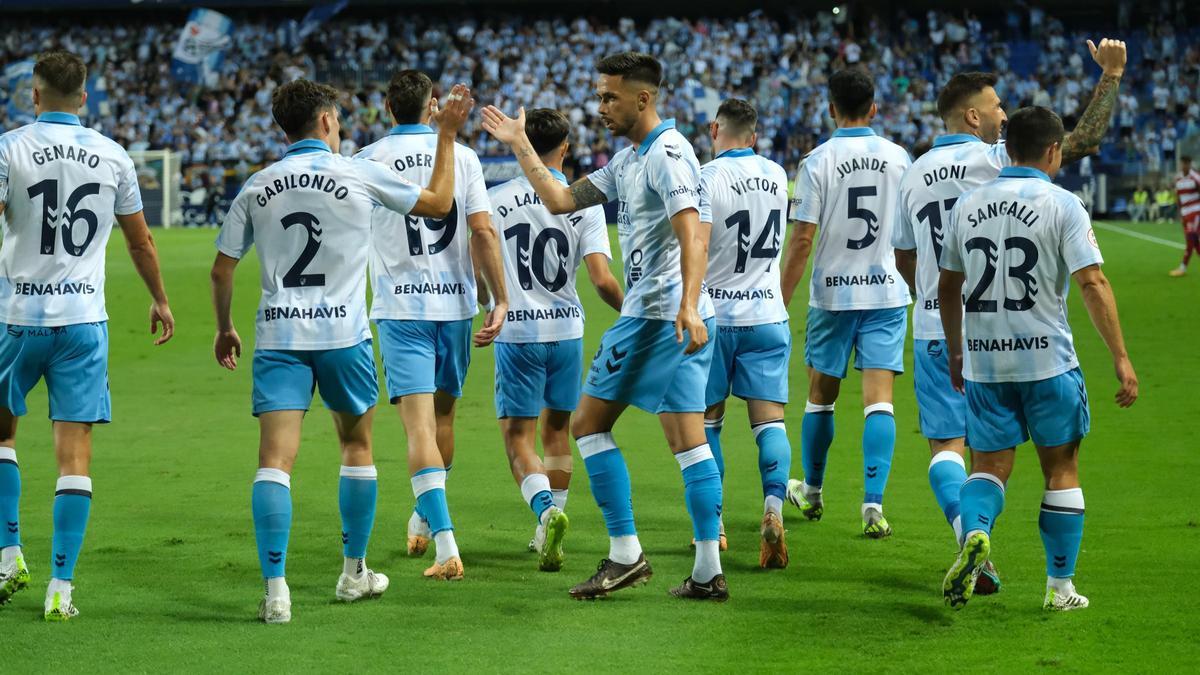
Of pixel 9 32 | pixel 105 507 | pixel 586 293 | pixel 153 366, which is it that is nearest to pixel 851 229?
pixel 105 507

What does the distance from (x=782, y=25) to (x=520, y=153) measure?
41982 mm

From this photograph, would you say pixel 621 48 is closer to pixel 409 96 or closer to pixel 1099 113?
pixel 409 96

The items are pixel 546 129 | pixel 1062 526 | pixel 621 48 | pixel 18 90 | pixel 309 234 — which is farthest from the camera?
pixel 621 48

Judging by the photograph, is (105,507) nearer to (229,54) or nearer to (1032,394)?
(1032,394)

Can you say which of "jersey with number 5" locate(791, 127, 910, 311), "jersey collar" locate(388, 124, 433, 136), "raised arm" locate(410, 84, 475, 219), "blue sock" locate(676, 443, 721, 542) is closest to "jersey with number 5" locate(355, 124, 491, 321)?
"jersey collar" locate(388, 124, 433, 136)

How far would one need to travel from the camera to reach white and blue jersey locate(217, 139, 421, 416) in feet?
18.7

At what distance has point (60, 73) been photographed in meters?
5.91

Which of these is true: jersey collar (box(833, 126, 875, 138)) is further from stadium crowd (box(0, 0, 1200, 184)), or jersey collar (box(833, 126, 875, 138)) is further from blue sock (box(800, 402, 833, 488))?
stadium crowd (box(0, 0, 1200, 184))

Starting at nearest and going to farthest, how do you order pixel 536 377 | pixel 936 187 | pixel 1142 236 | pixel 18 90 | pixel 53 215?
pixel 53 215, pixel 936 187, pixel 536 377, pixel 1142 236, pixel 18 90

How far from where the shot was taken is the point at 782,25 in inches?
1834

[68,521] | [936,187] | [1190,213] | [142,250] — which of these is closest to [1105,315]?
[936,187]

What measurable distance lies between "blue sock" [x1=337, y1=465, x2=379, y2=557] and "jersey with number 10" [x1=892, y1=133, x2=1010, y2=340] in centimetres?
269

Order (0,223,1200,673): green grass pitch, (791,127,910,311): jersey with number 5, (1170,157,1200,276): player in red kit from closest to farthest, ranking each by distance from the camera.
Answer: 1. (0,223,1200,673): green grass pitch
2. (791,127,910,311): jersey with number 5
3. (1170,157,1200,276): player in red kit

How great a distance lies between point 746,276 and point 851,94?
112cm
